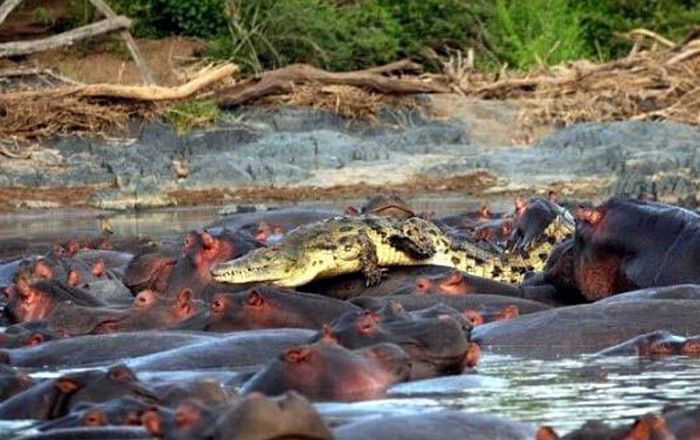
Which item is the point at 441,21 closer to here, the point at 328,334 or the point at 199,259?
the point at 199,259

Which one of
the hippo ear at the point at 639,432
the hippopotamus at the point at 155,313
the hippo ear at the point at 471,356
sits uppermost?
the hippo ear at the point at 639,432

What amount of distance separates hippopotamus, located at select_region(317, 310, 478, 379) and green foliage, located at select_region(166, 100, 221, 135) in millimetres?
15787

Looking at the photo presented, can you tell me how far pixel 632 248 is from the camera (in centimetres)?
805

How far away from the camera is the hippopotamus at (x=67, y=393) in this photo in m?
5.50

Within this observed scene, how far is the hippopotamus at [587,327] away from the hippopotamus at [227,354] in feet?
2.46

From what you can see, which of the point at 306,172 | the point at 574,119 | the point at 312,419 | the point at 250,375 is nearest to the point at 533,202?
the point at 250,375

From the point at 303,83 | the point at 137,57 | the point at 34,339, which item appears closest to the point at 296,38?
the point at 303,83

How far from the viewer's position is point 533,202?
9.73 meters

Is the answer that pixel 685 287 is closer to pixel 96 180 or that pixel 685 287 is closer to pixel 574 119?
pixel 96 180

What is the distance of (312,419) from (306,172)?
1688 centimetres

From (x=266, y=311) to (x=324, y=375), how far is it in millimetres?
1784

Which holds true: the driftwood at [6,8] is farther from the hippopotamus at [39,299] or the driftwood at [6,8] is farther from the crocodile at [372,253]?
the hippopotamus at [39,299]

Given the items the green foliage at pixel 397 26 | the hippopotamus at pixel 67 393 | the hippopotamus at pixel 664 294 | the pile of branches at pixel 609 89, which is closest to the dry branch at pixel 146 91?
the green foliage at pixel 397 26

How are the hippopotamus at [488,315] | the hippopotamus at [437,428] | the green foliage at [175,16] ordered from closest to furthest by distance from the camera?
the hippopotamus at [437,428], the hippopotamus at [488,315], the green foliage at [175,16]
